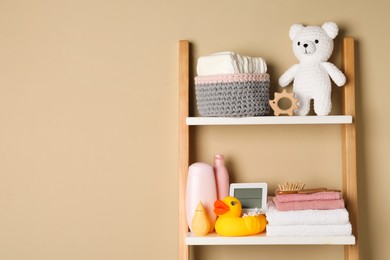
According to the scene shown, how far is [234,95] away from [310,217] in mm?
420

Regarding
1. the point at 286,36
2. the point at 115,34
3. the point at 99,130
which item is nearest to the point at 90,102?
the point at 99,130

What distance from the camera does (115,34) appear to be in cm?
197

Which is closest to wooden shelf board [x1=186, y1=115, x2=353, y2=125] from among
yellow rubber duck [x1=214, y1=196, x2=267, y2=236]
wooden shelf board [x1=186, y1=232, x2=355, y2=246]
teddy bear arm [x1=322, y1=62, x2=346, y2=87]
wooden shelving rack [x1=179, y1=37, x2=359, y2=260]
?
wooden shelving rack [x1=179, y1=37, x2=359, y2=260]

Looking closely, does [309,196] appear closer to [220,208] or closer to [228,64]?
[220,208]

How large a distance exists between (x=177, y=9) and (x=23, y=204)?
828mm

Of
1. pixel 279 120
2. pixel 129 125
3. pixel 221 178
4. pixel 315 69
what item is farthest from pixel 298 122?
pixel 129 125

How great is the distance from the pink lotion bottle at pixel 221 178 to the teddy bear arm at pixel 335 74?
43cm

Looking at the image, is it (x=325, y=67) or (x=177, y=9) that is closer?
(x=325, y=67)

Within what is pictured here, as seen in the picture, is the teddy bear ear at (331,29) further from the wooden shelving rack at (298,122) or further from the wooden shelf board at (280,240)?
the wooden shelf board at (280,240)

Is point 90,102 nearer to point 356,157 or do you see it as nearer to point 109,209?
point 109,209

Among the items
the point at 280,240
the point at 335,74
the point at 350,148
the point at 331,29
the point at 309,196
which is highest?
the point at 331,29

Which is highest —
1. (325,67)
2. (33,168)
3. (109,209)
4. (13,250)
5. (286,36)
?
(286,36)

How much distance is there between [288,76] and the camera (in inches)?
73.7

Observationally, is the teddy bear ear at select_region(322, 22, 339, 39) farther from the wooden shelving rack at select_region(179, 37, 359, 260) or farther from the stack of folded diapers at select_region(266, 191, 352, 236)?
the stack of folded diapers at select_region(266, 191, 352, 236)
